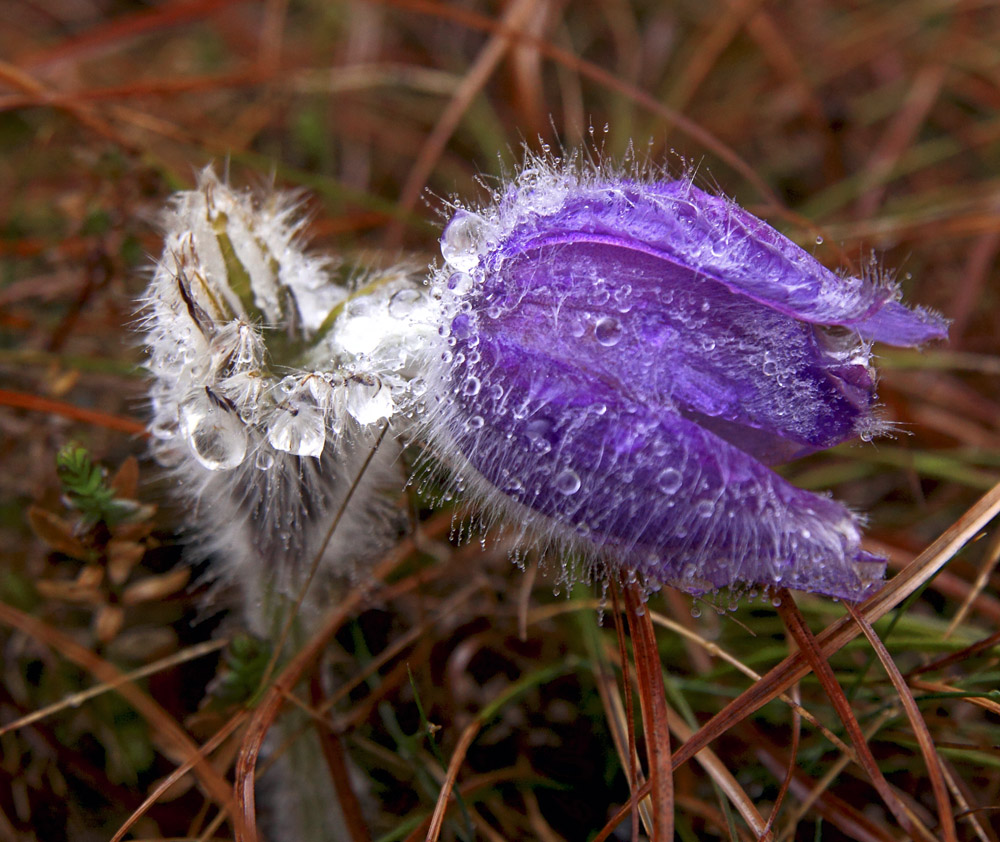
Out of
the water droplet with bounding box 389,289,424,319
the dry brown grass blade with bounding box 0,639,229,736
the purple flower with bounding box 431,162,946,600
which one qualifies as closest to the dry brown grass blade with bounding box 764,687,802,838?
the purple flower with bounding box 431,162,946,600

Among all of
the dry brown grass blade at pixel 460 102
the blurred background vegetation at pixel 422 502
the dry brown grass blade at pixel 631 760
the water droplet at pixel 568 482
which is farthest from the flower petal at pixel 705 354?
the dry brown grass blade at pixel 460 102

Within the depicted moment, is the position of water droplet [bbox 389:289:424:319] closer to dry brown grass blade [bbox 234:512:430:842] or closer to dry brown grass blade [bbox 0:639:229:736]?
dry brown grass blade [bbox 234:512:430:842]

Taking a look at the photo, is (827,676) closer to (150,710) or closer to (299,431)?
(299,431)

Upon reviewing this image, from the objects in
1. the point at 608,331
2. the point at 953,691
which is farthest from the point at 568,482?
the point at 953,691

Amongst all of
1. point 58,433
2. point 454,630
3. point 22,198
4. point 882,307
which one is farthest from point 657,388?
point 22,198

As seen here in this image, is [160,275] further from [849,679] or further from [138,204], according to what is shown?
[849,679]

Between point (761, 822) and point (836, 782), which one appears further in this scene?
point (836, 782)
